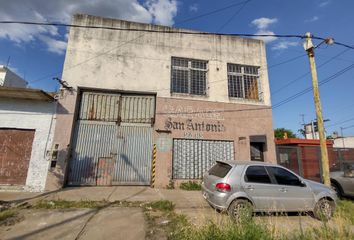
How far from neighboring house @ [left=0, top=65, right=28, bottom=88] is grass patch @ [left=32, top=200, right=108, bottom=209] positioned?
13150mm

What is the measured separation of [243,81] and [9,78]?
1858 cm

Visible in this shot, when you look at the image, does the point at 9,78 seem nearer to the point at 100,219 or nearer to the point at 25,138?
the point at 25,138

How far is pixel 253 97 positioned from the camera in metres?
13.7

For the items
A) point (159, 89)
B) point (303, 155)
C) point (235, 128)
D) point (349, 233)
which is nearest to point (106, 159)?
point (159, 89)

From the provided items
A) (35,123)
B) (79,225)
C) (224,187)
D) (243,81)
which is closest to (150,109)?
(35,123)

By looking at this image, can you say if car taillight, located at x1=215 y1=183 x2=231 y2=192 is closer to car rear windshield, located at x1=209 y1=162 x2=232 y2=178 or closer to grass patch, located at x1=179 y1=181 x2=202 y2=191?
car rear windshield, located at x1=209 y1=162 x2=232 y2=178

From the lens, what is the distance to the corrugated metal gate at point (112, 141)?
10.7 m

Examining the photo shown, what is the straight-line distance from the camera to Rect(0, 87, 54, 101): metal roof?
360 inches

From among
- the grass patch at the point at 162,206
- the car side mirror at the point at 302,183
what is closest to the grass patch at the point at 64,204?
the grass patch at the point at 162,206

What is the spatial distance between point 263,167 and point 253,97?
808cm

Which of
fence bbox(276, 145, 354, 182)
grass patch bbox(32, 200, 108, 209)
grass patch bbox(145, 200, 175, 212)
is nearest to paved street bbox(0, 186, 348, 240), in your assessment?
grass patch bbox(145, 200, 175, 212)

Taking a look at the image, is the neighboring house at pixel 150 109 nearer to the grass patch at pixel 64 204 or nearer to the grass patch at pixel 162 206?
the grass patch at pixel 64 204

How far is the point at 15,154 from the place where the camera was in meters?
9.88

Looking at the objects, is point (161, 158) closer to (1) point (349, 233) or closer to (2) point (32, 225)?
(2) point (32, 225)
